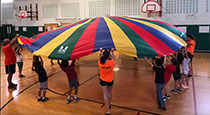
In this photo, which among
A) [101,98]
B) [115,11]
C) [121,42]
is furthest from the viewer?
[115,11]

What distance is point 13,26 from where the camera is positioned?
13.9 metres

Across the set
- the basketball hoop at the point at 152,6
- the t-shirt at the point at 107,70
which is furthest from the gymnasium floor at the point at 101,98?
the basketball hoop at the point at 152,6

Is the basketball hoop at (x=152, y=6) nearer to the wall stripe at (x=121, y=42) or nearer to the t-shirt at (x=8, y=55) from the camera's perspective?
the wall stripe at (x=121, y=42)

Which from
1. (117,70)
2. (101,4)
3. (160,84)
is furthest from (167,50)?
(101,4)

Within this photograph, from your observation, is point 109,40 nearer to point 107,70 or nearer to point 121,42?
point 121,42

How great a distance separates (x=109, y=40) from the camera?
8.08ft

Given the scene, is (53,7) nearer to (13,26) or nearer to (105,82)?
(13,26)

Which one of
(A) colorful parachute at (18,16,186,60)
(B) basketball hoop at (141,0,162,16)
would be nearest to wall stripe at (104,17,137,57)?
(A) colorful parachute at (18,16,186,60)

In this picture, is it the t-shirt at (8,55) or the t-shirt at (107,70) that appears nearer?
the t-shirt at (107,70)

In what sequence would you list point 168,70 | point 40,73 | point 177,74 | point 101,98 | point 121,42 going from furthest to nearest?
point 177,74 → point 101,98 → point 40,73 → point 168,70 → point 121,42

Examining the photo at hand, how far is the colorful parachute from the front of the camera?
2.38 m

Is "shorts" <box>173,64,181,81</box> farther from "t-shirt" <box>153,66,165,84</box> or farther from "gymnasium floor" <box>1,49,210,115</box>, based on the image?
"t-shirt" <box>153,66,165,84</box>

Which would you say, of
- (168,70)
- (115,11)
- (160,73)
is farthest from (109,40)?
(115,11)

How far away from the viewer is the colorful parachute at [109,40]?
2379 millimetres
